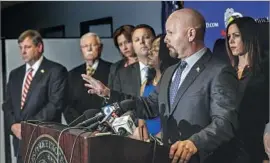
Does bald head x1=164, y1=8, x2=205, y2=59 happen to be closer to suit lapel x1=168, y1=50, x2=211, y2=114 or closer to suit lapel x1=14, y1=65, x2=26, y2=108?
suit lapel x1=168, y1=50, x2=211, y2=114

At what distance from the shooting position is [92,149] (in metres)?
1.57

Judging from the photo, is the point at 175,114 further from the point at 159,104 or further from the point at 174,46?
the point at 174,46

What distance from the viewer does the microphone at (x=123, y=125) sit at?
5.53 feet

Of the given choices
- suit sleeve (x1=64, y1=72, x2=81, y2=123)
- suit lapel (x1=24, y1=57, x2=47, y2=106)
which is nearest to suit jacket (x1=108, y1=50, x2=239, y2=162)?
suit sleeve (x1=64, y1=72, x2=81, y2=123)

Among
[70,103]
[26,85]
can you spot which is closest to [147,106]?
[70,103]

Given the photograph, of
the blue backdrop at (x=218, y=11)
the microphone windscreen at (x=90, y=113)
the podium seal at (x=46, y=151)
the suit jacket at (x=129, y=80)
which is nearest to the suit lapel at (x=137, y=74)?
the suit jacket at (x=129, y=80)

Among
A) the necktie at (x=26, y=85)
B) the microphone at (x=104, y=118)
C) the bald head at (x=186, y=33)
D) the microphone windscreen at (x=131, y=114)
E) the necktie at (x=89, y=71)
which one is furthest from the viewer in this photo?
the necktie at (x=26, y=85)

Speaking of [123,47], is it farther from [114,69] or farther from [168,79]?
[168,79]

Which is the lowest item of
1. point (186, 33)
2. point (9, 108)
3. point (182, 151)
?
point (182, 151)

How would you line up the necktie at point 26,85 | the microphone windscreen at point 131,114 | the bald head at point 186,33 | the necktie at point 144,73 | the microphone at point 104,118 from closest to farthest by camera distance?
the microphone at point 104,118 → the microphone windscreen at point 131,114 → the bald head at point 186,33 → the necktie at point 144,73 → the necktie at point 26,85

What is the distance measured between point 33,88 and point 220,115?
Answer: 986mm

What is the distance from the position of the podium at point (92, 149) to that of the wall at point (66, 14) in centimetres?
71

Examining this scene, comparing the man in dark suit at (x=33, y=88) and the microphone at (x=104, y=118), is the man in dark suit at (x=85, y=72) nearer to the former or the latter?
the man in dark suit at (x=33, y=88)

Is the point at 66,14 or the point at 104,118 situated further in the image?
the point at 66,14
